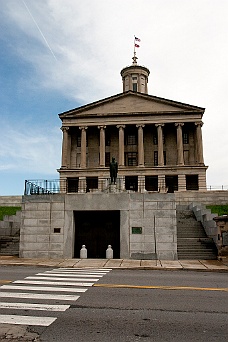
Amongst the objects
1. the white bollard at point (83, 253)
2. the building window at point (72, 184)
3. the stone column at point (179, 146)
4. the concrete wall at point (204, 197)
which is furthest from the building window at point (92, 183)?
the white bollard at point (83, 253)

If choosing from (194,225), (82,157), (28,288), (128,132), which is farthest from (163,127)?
(28,288)

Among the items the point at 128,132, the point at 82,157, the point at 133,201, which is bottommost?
the point at 133,201

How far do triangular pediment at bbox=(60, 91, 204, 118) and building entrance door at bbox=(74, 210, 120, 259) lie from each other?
38.8 metres

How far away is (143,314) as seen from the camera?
24.1ft

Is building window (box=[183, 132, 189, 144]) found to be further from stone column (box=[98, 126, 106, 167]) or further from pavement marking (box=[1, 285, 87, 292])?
pavement marking (box=[1, 285, 87, 292])

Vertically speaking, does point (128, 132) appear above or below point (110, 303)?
above

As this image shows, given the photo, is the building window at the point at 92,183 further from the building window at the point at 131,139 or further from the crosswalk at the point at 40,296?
the crosswalk at the point at 40,296

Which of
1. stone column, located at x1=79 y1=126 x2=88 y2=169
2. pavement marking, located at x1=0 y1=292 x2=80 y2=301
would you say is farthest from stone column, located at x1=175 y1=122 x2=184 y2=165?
pavement marking, located at x1=0 y1=292 x2=80 y2=301

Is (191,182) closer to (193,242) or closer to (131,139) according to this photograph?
(131,139)

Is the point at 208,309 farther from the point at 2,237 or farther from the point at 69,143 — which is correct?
the point at 69,143

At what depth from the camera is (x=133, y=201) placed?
67.8 feet

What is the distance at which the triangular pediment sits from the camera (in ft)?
191

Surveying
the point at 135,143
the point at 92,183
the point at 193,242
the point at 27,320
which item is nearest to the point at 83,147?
the point at 92,183

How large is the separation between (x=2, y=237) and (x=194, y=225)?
14.4 meters
